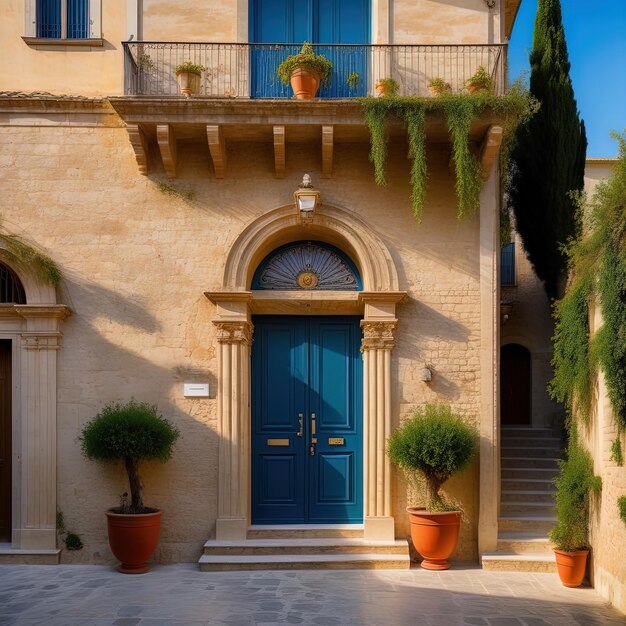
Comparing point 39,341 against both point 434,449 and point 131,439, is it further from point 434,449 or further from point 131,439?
point 434,449

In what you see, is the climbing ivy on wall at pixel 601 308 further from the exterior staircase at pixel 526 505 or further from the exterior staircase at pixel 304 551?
the exterior staircase at pixel 304 551

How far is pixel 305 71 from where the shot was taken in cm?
922

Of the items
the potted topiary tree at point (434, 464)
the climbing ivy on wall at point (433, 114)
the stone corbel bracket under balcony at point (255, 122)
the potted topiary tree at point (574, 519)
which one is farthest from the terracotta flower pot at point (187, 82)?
the potted topiary tree at point (574, 519)

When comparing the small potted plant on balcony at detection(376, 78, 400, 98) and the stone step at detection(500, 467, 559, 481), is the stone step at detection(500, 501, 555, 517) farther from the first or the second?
the small potted plant on balcony at detection(376, 78, 400, 98)

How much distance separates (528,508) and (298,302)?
3.80m

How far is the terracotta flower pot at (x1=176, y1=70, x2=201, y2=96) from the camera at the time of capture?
929 centimetres

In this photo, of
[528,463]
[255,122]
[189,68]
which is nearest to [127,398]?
[255,122]

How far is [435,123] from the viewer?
9.14 m

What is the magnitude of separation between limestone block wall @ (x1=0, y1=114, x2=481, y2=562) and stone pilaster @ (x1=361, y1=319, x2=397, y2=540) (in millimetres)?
151

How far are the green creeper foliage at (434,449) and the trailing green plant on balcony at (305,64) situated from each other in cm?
409

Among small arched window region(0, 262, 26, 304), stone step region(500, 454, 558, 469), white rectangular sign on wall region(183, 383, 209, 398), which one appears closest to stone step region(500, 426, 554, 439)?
stone step region(500, 454, 558, 469)

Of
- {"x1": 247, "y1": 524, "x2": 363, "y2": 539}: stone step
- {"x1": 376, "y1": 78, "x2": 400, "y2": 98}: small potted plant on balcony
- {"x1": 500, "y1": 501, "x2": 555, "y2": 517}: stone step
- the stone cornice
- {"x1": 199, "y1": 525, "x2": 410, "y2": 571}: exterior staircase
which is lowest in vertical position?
{"x1": 199, "y1": 525, "x2": 410, "y2": 571}: exterior staircase

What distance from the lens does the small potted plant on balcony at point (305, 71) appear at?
9211 mm

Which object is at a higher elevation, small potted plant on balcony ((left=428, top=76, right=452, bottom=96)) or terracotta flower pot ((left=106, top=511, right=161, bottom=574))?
small potted plant on balcony ((left=428, top=76, right=452, bottom=96))
